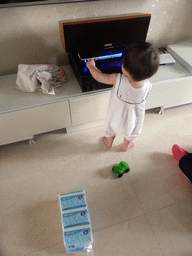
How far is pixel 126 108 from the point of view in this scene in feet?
3.44

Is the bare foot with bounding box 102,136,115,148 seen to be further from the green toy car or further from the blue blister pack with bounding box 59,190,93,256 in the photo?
the blue blister pack with bounding box 59,190,93,256

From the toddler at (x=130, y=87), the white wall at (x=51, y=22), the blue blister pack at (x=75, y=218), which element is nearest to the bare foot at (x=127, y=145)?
the toddler at (x=130, y=87)

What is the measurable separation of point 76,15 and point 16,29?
38 cm

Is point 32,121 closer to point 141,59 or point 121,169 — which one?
point 121,169

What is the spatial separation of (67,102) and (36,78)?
0.78 ft

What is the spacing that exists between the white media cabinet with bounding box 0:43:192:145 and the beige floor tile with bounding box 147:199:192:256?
28.5 inches

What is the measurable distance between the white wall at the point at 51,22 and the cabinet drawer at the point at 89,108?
0.40 m

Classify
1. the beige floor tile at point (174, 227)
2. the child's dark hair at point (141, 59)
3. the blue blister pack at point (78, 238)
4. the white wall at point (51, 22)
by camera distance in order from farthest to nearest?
the white wall at point (51, 22), the beige floor tile at point (174, 227), the blue blister pack at point (78, 238), the child's dark hair at point (141, 59)

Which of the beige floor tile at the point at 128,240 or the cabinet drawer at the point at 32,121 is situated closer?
the beige floor tile at the point at 128,240

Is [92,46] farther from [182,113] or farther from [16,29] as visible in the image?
[182,113]

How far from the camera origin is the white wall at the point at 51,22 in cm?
112

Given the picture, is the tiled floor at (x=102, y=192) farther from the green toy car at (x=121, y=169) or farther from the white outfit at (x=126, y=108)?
the white outfit at (x=126, y=108)

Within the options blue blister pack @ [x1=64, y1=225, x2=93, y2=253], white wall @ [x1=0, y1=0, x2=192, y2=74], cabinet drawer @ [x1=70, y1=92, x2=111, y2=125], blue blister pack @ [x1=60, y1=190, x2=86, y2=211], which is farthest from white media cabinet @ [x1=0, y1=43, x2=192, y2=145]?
blue blister pack @ [x1=64, y1=225, x2=93, y2=253]

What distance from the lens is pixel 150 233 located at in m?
1.01
